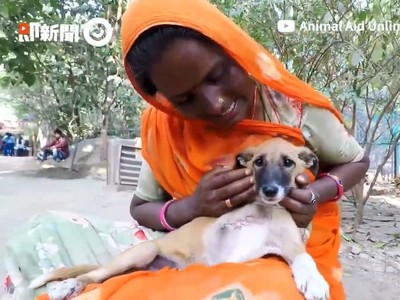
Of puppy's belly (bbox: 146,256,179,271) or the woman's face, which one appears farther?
puppy's belly (bbox: 146,256,179,271)

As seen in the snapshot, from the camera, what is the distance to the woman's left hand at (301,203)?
1194 mm

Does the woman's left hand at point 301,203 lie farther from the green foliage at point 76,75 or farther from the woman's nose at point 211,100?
the green foliage at point 76,75

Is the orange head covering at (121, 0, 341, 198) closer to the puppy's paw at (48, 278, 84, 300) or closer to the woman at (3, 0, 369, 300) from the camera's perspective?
the woman at (3, 0, 369, 300)

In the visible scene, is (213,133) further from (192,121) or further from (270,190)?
(270,190)

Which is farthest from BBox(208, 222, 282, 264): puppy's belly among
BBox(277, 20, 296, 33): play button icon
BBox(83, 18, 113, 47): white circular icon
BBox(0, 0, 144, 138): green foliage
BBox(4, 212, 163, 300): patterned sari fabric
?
BBox(83, 18, 113, 47): white circular icon

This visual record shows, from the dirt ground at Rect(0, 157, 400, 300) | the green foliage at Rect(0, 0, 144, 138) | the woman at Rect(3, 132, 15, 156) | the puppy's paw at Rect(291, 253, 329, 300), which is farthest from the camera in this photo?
the woman at Rect(3, 132, 15, 156)

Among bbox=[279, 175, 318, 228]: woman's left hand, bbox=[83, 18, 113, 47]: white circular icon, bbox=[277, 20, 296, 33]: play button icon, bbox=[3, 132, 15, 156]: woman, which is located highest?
bbox=[277, 20, 296, 33]: play button icon

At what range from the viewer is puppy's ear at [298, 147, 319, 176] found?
125 centimetres

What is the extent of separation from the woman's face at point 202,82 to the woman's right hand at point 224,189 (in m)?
0.11

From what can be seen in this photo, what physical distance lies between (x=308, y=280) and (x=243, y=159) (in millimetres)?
297

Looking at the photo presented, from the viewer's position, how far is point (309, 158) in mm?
1262

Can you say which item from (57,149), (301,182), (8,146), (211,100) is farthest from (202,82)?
(8,146)

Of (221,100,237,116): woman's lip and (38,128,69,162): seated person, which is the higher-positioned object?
(221,100,237,116): woman's lip

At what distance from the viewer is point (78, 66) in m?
9.81
